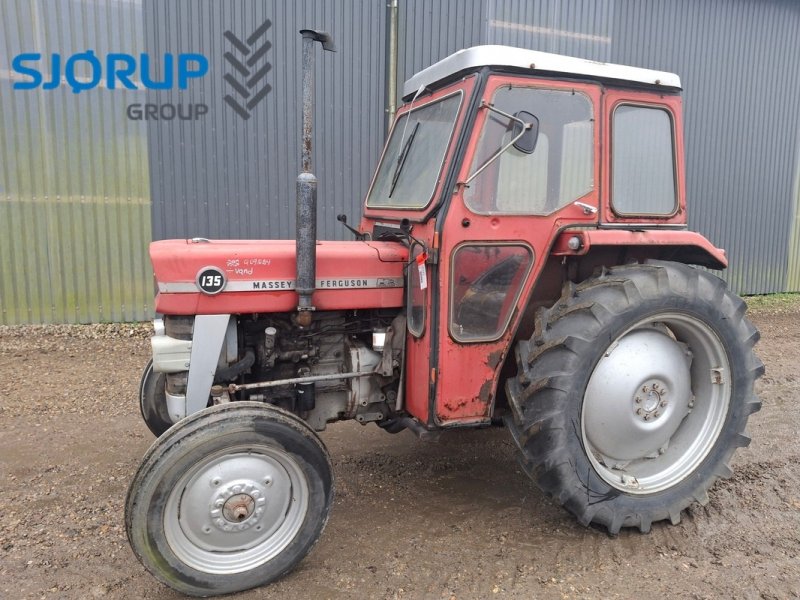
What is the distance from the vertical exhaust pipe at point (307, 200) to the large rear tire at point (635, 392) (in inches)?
42.3

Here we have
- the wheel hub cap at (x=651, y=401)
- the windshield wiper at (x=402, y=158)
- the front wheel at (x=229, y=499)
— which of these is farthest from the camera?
the windshield wiper at (x=402, y=158)

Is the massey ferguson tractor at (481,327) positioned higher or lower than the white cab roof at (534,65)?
lower

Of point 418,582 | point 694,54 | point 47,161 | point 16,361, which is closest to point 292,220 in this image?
point 47,161

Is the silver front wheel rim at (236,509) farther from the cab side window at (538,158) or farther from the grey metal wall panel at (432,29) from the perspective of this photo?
the grey metal wall panel at (432,29)

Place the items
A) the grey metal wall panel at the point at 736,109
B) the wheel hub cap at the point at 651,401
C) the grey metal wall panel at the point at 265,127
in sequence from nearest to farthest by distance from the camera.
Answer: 1. the wheel hub cap at the point at 651,401
2. the grey metal wall panel at the point at 265,127
3. the grey metal wall panel at the point at 736,109

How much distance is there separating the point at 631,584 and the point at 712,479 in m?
0.87

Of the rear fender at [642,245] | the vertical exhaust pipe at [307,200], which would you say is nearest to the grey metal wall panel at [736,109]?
the rear fender at [642,245]

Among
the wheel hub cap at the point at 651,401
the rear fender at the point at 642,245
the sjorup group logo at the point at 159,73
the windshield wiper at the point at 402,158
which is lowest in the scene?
the wheel hub cap at the point at 651,401

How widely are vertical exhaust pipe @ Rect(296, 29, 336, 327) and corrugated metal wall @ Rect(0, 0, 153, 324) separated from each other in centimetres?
505

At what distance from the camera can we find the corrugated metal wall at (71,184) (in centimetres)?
662

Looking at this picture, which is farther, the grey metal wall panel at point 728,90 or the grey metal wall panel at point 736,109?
the grey metal wall panel at point 736,109

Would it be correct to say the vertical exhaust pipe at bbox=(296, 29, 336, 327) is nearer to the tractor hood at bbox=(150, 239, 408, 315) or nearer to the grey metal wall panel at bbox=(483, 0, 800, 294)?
the tractor hood at bbox=(150, 239, 408, 315)

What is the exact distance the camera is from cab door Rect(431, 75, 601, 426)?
9.23ft

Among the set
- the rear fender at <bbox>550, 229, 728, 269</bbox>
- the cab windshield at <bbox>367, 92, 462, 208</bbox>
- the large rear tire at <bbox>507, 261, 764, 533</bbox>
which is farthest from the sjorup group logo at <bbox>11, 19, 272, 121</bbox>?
the large rear tire at <bbox>507, 261, 764, 533</bbox>
